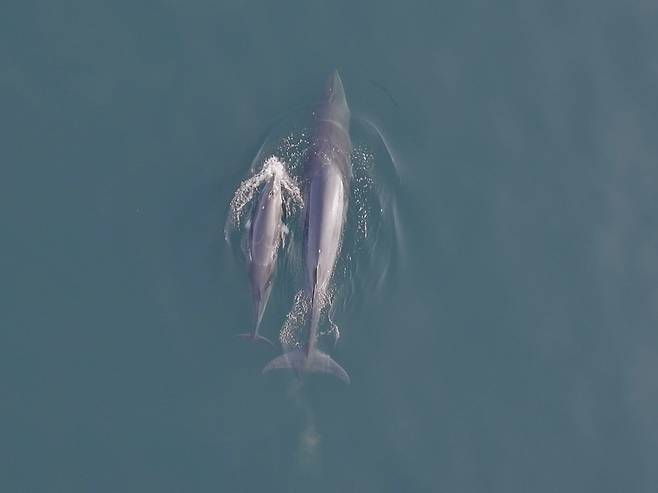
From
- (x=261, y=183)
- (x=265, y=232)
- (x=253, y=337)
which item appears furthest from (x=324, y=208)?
(x=253, y=337)

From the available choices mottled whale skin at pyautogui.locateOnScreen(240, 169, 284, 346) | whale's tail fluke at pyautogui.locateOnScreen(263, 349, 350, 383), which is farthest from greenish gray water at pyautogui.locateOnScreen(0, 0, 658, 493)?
mottled whale skin at pyautogui.locateOnScreen(240, 169, 284, 346)

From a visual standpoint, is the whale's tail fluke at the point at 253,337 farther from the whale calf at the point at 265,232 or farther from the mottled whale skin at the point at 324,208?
the mottled whale skin at the point at 324,208

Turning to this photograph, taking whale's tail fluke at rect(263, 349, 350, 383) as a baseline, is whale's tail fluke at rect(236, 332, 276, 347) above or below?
above

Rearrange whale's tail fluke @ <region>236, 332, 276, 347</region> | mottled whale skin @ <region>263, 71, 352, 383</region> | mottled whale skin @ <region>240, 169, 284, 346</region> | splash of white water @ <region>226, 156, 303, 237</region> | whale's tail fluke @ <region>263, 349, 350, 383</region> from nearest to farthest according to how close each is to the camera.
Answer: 1. whale's tail fluke @ <region>263, 349, 350, 383</region>
2. mottled whale skin @ <region>263, 71, 352, 383</region>
3. whale's tail fluke @ <region>236, 332, 276, 347</region>
4. mottled whale skin @ <region>240, 169, 284, 346</region>
5. splash of white water @ <region>226, 156, 303, 237</region>

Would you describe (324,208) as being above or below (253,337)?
above

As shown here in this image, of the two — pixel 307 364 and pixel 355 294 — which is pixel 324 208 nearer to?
pixel 355 294

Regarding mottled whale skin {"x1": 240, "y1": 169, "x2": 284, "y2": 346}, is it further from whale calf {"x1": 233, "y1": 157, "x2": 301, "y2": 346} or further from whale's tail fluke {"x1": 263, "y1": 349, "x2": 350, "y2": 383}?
whale's tail fluke {"x1": 263, "y1": 349, "x2": 350, "y2": 383}
